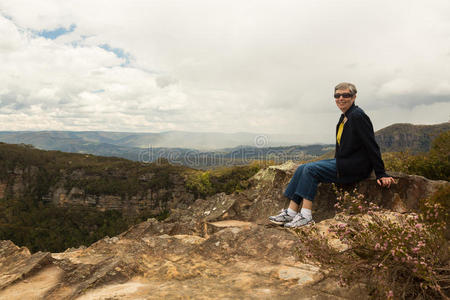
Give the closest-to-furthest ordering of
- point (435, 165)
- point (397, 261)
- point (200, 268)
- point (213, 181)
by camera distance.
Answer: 1. point (397, 261)
2. point (200, 268)
3. point (435, 165)
4. point (213, 181)

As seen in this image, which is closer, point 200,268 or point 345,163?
point 200,268

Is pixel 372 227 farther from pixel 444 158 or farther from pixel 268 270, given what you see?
pixel 444 158

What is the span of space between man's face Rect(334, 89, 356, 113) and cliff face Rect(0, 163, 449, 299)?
194cm

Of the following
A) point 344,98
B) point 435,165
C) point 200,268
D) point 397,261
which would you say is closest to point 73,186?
point 435,165

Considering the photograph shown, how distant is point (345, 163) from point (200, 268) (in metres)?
3.56

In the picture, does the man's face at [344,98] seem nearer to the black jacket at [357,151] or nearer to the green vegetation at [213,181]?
the black jacket at [357,151]

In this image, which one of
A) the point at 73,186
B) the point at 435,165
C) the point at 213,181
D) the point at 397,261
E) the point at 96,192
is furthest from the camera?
the point at 73,186

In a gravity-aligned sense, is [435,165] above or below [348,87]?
below

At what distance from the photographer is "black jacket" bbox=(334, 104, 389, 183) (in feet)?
17.9

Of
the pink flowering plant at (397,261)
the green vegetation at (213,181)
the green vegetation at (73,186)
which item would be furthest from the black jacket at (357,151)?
the green vegetation at (213,181)

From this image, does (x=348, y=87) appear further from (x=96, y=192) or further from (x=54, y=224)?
(x=96, y=192)

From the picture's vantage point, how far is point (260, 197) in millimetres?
9078

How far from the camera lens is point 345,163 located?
18.9 ft

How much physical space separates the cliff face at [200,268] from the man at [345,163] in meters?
0.74
